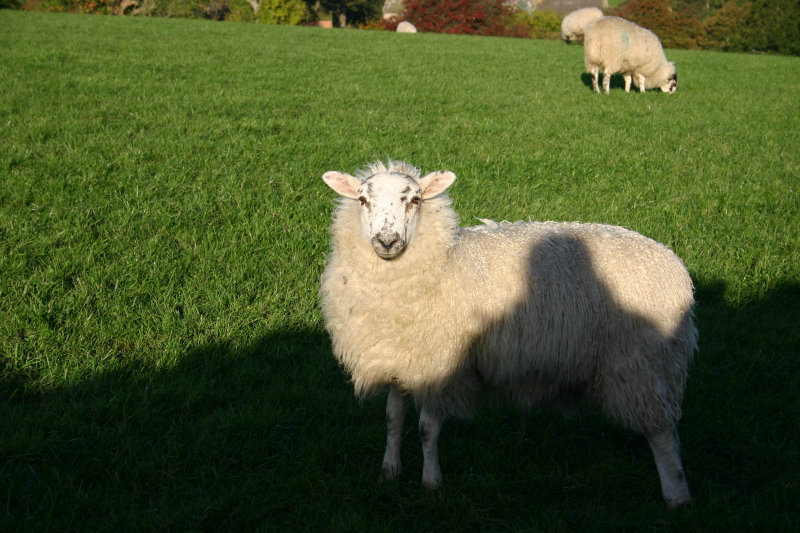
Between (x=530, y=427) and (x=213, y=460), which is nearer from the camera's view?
(x=213, y=460)

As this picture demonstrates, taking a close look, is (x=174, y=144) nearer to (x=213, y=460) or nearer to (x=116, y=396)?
(x=116, y=396)

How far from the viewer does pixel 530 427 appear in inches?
142

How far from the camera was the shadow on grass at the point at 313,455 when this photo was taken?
9.23 ft

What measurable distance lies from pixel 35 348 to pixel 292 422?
163 cm

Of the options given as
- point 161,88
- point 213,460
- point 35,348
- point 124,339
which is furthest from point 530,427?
point 161,88

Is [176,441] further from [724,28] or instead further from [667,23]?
[724,28]

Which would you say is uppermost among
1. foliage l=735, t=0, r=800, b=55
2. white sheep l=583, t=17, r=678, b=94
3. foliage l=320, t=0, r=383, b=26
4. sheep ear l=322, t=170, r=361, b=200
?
foliage l=320, t=0, r=383, b=26

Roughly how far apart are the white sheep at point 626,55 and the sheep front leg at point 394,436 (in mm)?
12250

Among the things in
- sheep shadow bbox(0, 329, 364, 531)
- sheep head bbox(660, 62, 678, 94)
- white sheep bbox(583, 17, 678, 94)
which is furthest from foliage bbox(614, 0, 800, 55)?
sheep shadow bbox(0, 329, 364, 531)

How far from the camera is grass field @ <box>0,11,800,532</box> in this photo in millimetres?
2928

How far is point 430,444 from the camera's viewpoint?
3047 mm

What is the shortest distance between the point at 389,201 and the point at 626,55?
43.0 ft

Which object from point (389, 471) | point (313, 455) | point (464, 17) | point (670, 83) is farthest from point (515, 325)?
point (464, 17)

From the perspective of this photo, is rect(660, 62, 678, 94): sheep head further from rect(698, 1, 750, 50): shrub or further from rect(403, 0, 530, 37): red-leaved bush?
rect(698, 1, 750, 50): shrub
